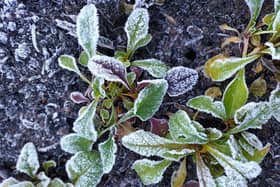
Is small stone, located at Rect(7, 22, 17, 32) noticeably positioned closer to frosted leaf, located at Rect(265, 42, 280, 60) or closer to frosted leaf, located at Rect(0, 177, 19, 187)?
frosted leaf, located at Rect(0, 177, 19, 187)

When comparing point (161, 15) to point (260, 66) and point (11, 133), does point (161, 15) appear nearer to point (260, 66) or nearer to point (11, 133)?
point (260, 66)

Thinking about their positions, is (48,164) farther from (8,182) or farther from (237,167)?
(237,167)

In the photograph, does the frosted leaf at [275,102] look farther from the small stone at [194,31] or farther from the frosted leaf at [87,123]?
the frosted leaf at [87,123]

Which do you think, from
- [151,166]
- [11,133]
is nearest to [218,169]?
[151,166]

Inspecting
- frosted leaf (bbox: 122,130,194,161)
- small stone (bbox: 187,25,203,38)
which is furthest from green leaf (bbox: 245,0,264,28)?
frosted leaf (bbox: 122,130,194,161)

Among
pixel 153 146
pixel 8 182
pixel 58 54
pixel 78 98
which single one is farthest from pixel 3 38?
pixel 153 146

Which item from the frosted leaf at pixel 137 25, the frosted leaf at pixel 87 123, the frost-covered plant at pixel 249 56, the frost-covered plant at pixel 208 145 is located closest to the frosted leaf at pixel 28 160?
the frosted leaf at pixel 87 123
